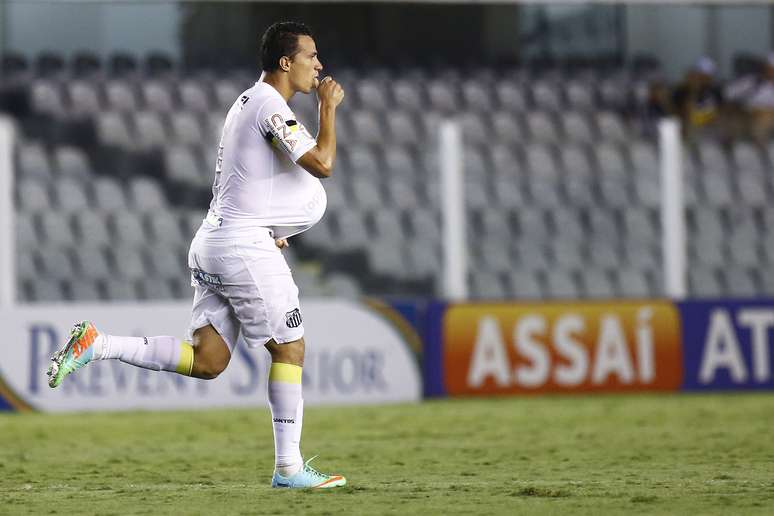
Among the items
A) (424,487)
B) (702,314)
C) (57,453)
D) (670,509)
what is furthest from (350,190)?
(670,509)

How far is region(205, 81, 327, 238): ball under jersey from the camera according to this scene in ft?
19.8

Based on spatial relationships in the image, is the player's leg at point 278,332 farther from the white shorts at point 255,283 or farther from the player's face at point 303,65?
the player's face at point 303,65

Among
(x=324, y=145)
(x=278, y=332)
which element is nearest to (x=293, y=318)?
(x=278, y=332)

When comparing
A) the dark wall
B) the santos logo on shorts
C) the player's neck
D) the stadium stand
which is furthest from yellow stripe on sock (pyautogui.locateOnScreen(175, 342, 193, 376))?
the dark wall

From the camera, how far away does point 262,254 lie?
6074 millimetres

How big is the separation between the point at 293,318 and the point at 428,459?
1809 millimetres

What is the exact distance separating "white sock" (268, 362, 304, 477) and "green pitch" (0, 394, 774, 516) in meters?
0.15

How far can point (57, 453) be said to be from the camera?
816 centimetres

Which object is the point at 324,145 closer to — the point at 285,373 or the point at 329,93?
the point at 329,93

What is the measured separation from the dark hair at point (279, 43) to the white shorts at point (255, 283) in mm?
744

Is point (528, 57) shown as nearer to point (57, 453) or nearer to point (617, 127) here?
point (617, 127)

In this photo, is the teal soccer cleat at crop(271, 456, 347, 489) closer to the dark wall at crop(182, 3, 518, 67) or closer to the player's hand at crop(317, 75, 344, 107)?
the player's hand at crop(317, 75, 344, 107)

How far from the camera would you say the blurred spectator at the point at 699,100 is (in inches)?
599

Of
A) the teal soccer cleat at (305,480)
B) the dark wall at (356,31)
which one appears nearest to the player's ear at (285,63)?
the teal soccer cleat at (305,480)
